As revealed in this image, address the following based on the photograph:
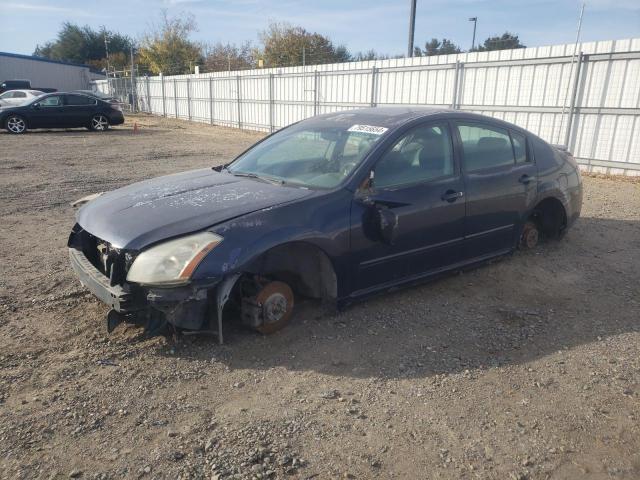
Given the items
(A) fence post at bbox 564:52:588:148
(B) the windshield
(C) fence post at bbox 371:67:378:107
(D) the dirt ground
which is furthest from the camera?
(C) fence post at bbox 371:67:378:107

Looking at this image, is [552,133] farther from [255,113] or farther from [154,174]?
[255,113]

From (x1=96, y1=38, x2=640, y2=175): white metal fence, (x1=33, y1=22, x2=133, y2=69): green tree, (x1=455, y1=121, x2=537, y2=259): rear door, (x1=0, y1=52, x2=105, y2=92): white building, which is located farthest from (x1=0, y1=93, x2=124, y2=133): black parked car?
(x1=33, y1=22, x2=133, y2=69): green tree

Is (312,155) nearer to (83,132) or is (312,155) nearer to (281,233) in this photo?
(281,233)

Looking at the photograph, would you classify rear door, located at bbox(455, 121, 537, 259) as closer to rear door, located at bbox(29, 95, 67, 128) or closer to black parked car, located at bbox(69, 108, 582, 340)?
black parked car, located at bbox(69, 108, 582, 340)

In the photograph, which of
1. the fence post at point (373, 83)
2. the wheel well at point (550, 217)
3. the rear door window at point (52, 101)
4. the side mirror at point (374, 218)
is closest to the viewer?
the side mirror at point (374, 218)

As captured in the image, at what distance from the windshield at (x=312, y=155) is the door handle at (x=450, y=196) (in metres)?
0.73

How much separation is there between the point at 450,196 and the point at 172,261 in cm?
233

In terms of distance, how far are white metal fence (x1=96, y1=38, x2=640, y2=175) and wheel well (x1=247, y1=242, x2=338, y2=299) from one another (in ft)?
29.8

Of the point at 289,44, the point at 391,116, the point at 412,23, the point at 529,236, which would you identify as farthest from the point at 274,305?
the point at 289,44

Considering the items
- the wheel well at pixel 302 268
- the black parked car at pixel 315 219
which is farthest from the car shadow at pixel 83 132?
the wheel well at pixel 302 268

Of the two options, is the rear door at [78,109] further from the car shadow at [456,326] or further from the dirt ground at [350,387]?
the car shadow at [456,326]

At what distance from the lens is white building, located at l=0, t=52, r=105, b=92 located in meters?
44.2

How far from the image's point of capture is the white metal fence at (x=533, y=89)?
10.1 m

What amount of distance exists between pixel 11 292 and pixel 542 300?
14.9 feet
